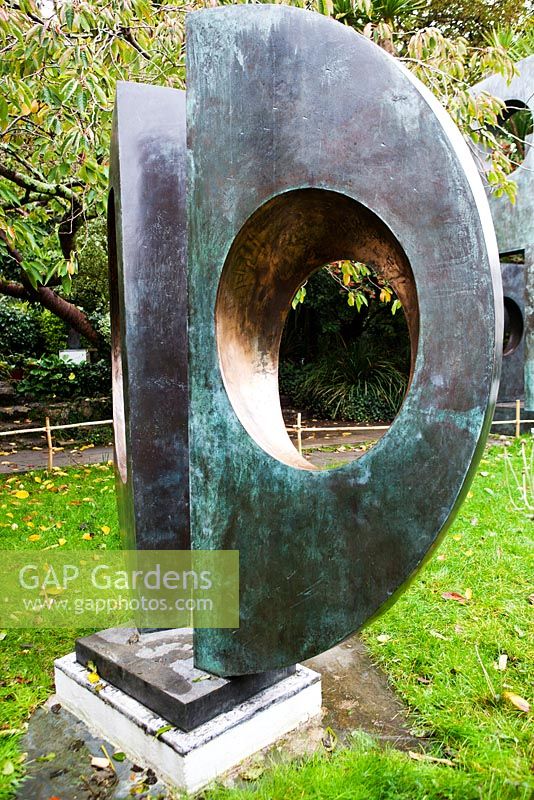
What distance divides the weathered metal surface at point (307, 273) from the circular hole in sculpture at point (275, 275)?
11 millimetres

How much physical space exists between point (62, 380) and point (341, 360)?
721 centimetres

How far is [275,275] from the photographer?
9.78 ft

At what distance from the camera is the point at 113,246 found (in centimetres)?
395

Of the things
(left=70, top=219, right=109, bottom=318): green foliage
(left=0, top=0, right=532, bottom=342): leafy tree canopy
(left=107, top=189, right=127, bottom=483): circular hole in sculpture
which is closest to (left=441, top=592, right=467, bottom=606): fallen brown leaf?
(left=107, top=189, right=127, bottom=483): circular hole in sculpture

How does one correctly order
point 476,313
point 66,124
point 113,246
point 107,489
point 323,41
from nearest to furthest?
Result: 1. point 476,313
2. point 323,41
3. point 113,246
4. point 66,124
5. point 107,489

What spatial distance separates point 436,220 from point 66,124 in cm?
410

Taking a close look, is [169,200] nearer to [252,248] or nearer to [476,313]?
[252,248]

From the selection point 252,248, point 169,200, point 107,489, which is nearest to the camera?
point 252,248

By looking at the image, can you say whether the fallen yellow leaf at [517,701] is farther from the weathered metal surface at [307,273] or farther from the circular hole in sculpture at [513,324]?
the circular hole in sculpture at [513,324]

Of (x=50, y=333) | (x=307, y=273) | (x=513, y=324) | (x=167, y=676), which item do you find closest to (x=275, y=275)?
(x=307, y=273)

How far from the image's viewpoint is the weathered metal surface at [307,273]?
2.20 meters

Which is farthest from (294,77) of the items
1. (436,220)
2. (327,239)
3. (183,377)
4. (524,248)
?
(524,248)

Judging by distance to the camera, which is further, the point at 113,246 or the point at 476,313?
the point at 113,246

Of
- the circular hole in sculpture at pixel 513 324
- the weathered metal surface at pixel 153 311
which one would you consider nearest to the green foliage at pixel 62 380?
the circular hole in sculpture at pixel 513 324
